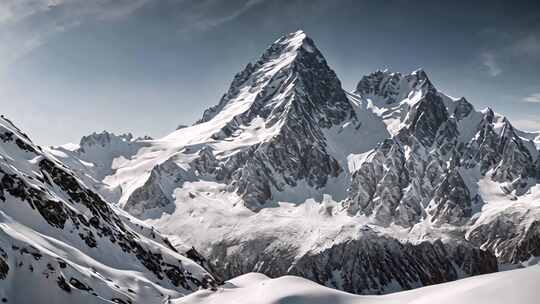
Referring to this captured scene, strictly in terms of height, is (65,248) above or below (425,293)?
above

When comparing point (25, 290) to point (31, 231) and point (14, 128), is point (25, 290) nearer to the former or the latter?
point (31, 231)

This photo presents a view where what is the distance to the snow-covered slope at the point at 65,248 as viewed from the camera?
112812mm

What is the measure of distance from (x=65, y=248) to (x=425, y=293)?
310ft

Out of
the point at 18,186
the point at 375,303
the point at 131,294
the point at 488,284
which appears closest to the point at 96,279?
the point at 131,294

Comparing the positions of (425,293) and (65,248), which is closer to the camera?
(425,293)

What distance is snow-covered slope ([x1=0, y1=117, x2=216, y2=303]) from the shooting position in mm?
112812

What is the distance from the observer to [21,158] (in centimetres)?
15975

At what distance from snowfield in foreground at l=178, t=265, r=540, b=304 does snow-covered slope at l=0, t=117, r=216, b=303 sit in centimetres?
2155

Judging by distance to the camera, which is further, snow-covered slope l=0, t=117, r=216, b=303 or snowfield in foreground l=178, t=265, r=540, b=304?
snow-covered slope l=0, t=117, r=216, b=303

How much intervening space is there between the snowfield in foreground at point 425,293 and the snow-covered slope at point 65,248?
21547 millimetres

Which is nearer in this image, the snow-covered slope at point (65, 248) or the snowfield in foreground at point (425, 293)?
the snowfield in foreground at point (425, 293)

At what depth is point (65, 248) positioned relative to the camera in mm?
131875

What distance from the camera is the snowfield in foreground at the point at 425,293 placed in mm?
53188

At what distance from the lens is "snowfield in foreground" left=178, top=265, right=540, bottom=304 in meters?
53.2
